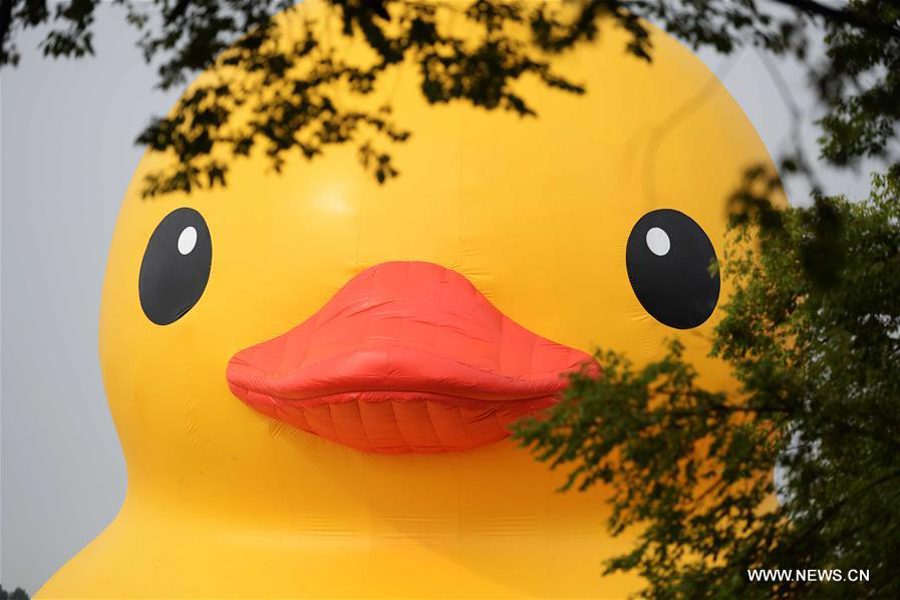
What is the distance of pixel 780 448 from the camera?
16.5 ft

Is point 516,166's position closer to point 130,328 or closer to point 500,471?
point 500,471

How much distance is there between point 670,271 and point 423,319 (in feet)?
5.92

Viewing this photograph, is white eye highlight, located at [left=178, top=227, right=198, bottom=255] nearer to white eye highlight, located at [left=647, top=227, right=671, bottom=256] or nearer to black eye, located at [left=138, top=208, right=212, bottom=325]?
black eye, located at [left=138, top=208, right=212, bottom=325]

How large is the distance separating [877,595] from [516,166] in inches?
148

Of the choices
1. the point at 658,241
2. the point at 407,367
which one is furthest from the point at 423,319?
the point at 658,241

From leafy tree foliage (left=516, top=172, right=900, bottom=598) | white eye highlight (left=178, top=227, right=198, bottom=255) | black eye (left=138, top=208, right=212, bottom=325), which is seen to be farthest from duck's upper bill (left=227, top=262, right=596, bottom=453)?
leafy tree foliage (left=516, top=172, right=900, bottom=598)

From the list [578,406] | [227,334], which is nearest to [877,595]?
[578,406]

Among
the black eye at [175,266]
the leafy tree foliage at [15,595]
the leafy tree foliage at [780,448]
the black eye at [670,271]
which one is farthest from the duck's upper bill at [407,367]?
the leafy tree foliage at [15,595]

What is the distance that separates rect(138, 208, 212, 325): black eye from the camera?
7.86 m

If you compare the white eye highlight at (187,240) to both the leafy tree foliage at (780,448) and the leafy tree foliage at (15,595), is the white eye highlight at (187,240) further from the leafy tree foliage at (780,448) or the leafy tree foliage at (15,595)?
the leafy tree foliage at (15,595)

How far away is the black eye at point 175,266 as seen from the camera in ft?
25.8

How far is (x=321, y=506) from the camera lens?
7570 millimetres

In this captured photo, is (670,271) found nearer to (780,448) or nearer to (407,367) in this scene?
(407,367)

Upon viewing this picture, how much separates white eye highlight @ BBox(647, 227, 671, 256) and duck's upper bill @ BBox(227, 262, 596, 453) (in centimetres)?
96
